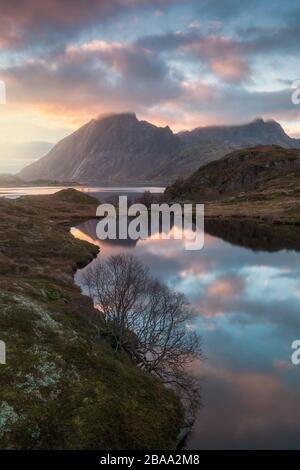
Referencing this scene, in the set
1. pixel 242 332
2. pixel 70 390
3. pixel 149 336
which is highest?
pixel 70 390

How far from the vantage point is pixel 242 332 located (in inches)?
2109

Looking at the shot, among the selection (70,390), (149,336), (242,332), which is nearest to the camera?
(70,390)

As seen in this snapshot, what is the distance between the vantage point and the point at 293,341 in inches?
1992

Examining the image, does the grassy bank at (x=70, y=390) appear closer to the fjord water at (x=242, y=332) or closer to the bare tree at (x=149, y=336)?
the bare tree at (x=149, y=336)

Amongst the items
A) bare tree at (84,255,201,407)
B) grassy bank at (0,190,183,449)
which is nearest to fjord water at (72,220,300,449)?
bare tree at (84,255,201,407)

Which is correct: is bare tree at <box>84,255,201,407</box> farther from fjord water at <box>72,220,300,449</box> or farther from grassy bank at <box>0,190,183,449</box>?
grassy bank at <box>0,190,183,449</box>

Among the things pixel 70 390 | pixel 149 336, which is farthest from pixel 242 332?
pixel 70 390

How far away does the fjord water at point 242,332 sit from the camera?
105 feet

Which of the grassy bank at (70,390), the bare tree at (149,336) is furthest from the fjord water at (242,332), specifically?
the grassy bank at (70,390)

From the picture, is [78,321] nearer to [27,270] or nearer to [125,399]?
[125,399]

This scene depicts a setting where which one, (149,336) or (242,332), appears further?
(242,332)

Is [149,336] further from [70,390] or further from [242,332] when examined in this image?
[242,332]
